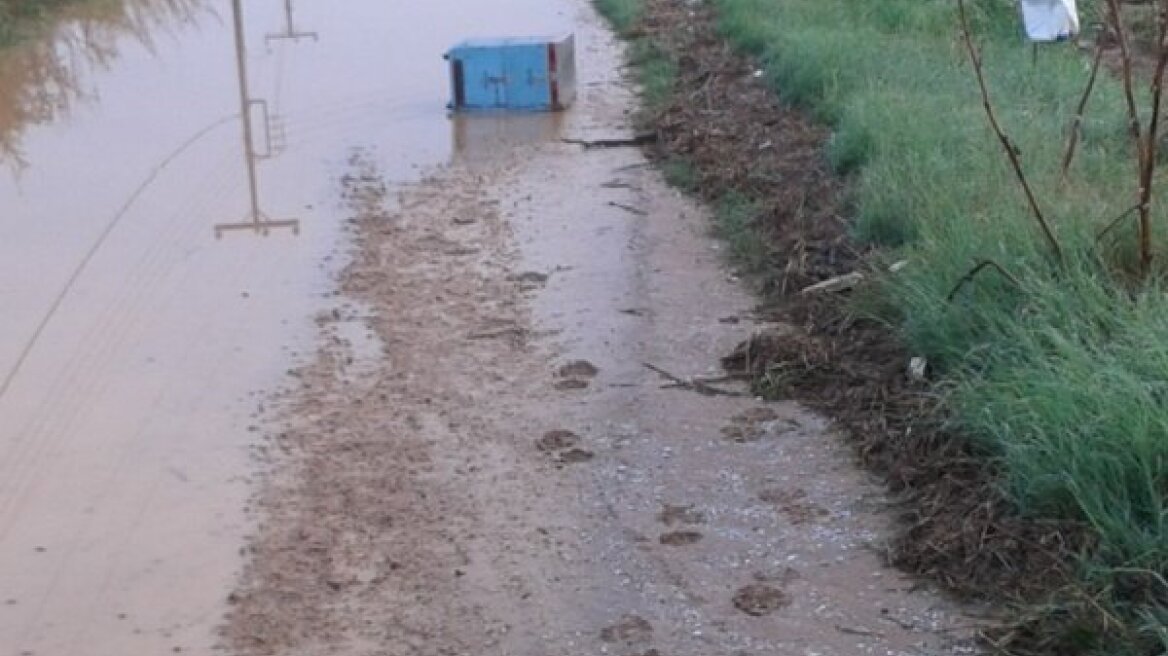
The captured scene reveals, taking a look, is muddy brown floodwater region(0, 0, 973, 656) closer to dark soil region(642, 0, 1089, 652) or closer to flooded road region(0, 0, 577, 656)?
flooded road region(0, 0, 577, 656)

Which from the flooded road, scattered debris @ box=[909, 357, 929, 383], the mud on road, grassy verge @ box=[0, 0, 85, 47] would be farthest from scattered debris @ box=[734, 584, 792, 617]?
grassy verge @ box=[0, 0, 85, 47]

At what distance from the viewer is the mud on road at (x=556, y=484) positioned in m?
4.88

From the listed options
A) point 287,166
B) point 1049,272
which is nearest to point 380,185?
point 287,166

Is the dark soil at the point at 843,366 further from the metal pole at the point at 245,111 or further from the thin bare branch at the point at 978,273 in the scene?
the metal pole at the point at 245,111

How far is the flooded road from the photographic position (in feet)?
17.7

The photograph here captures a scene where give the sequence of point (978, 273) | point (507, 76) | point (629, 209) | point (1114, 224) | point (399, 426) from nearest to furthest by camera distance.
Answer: point (1114, 224), point (978, 273), point (399, 426), point (629, 209), point (507, 76)

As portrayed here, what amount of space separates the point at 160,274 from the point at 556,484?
10.9ft

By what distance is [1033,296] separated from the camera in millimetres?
5770

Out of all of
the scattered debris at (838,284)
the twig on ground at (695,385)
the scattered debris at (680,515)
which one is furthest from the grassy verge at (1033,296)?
the scattered debris at (680,515)

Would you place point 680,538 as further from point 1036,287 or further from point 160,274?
point 160,274

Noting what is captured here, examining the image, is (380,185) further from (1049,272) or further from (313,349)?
(1049,272)

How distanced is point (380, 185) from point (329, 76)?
13.3ft

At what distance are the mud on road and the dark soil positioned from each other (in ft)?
0.42

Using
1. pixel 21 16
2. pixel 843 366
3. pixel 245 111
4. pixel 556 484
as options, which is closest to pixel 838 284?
pixel 843 366
